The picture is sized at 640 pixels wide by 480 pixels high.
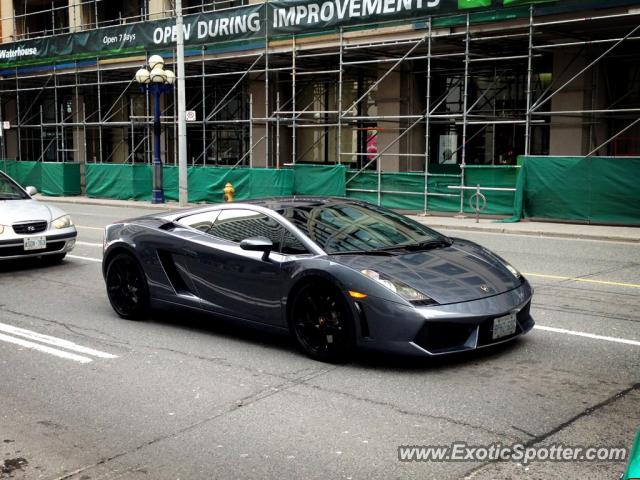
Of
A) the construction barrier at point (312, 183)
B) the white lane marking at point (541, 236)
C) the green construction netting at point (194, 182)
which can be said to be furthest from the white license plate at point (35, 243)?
the green construction netting at point (194, 182)

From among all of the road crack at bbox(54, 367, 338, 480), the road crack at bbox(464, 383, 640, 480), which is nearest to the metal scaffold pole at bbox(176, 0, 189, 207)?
the road crack at bbox(54, 367, 338, 480)

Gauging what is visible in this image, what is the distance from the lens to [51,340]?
25.0 feet

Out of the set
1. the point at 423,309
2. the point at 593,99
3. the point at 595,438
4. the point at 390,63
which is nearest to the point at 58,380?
the point at 423,309

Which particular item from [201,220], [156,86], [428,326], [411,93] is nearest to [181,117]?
[156,86]

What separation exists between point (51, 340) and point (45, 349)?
1.07 ft

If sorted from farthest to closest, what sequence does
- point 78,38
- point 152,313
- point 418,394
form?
point 78,38 → point 152,313 → point 418,394

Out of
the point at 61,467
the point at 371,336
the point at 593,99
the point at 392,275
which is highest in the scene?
the point at 593,99

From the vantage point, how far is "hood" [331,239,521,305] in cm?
614

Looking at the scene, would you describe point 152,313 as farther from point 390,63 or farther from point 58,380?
point 390,63

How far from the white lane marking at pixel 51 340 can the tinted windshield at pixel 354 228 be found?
209 cm

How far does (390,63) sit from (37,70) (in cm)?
1741

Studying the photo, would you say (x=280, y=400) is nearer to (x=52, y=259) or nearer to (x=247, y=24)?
(x=52, y=259)

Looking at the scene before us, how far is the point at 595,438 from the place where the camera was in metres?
4.78

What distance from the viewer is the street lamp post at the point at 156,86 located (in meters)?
25.7
